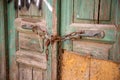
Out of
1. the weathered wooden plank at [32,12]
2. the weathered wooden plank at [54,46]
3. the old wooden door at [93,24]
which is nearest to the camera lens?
the old wooden door at [93,24]

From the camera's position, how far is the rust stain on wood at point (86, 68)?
179cm

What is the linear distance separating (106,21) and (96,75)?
0.47 metres

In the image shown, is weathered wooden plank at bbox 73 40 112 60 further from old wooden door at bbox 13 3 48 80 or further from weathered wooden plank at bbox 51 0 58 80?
old wooden door at bbox 13 3 48 80

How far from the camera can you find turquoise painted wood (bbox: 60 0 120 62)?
1.75 meters

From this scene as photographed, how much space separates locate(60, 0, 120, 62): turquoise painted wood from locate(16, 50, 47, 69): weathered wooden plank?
1.16 ft

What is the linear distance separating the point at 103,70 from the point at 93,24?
397 mm

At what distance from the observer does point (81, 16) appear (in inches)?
77.0

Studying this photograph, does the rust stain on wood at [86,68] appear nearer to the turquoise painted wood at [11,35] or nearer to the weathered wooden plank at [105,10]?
the weathered wooden plank at [105,10]

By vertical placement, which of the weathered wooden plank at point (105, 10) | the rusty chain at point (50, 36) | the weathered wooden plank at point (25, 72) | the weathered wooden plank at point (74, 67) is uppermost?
the weathered wooden plank at point (105, 10)

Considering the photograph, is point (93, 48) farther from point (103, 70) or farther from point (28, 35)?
point (28, 35)

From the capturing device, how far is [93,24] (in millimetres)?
1874

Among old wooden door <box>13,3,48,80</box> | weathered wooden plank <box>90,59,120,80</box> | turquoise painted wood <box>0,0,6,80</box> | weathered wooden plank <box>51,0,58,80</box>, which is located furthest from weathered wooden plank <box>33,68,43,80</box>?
weathered wooden plank <box>90,59,120,80</box>

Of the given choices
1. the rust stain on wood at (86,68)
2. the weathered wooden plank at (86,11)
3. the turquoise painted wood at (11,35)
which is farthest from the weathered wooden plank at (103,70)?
the turquoise painted wood at (11,35)

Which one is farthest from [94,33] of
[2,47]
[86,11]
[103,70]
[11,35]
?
[2,47]
